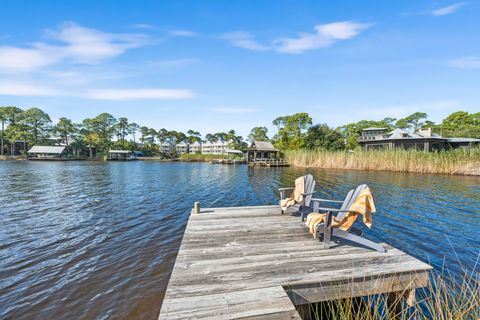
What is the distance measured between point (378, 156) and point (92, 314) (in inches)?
986

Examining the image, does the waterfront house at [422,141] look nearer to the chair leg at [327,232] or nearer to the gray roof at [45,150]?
the chair leg at [327,232]

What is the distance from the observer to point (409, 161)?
65.7ft

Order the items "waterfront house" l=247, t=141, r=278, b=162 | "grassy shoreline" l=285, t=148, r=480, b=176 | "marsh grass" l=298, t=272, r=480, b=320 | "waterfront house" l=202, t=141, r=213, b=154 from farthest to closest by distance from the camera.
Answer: "waterfront house" l=202, t=141, r=213, b=154, "waterfront house" l=247, t=141, r=278, b=162, "grassy shoreline" l=285, t=148, r=480, b=176, "marsh grass" l=298, t=272, r=480, b=320

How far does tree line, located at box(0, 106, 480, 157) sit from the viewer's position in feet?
122

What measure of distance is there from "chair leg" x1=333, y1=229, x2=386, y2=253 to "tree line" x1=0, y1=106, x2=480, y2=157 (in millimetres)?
33565

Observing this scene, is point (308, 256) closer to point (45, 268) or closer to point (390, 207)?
point (45, 268)

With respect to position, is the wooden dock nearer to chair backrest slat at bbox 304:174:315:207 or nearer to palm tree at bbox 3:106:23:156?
chair backrest slat at bbox 304:174:315:207

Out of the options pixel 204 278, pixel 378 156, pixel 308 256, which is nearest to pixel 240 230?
pixel 308 256

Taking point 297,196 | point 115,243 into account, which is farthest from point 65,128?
point 297,196

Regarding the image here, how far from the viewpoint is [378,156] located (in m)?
22.2

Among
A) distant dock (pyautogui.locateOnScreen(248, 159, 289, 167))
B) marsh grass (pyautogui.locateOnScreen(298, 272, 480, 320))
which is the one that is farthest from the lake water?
distant dock (pyautogui.locateOnScreen(248, 159, 289, 167))

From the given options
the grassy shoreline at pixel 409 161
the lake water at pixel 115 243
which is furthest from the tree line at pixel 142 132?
the lake water at pixel 115 243

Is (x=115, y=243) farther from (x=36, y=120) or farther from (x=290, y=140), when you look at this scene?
(x=36, y=120)

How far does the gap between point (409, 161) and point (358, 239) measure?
2136 cm
